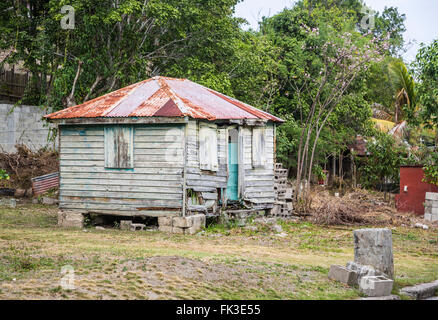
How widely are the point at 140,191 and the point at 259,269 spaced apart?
6.27 m

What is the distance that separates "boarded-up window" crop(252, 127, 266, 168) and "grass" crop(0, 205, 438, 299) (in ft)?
8.35

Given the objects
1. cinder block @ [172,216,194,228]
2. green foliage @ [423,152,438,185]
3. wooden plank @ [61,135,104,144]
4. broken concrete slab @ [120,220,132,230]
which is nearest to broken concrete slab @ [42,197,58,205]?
wooden plank @ [61,135,104,144]

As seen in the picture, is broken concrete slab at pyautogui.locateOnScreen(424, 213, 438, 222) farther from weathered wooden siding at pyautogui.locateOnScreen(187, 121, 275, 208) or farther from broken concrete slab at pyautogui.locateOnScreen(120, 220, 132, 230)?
broken concrete slab at pyautogui.locateOnScreen(120, 220, 132, 230)

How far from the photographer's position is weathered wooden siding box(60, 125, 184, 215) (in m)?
14.0

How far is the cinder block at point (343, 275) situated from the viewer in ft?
26.7

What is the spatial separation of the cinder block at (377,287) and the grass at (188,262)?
0.67 feet

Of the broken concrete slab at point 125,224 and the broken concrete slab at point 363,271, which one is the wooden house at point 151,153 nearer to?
the broken concrete slab at point 125,224

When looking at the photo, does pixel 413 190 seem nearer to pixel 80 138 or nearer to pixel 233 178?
pixel 233 178

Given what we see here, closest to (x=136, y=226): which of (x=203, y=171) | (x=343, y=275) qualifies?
(x=203, y=171)

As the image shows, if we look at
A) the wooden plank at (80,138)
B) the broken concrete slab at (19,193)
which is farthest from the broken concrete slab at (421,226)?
the broken concrete slab at (19,193)

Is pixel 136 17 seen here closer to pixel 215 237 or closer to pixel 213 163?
pixel 213 163

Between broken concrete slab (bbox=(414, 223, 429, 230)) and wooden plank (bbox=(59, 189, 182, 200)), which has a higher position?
wooden plank (bbox=(59, 189, 182, 200))

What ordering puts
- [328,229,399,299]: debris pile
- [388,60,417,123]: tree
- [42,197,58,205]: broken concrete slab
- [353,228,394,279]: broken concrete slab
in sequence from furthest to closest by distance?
[388,60,417,123]: tree < [42,197,58,205]: broken concrete slab < [353,228,394,279]: broken concrete slab < [328,229,399,299]: debris pile
